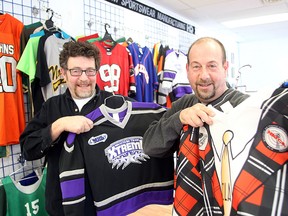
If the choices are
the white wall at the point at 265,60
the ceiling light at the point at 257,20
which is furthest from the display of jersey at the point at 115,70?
the white wall at the point at 265,60

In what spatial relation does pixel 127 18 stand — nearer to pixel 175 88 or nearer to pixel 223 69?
pixel 175 88

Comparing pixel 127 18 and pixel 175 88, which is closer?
pixel 175 88

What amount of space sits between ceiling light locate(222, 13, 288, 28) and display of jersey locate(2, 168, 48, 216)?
5632mm

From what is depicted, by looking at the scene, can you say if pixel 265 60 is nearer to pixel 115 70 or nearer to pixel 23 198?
pixel 115 70

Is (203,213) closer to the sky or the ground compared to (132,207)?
closer to the sky

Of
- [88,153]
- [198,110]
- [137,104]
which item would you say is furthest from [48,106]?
[198,110]

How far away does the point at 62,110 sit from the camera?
1.58 metres

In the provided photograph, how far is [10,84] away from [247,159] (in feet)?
6.42

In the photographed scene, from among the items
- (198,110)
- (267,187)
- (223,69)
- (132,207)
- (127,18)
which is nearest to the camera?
(267,187)

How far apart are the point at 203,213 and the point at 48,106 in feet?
3.61

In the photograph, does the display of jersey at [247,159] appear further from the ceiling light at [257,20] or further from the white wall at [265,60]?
the white wall at [265,60]

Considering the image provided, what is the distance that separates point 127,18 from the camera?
3789 mm

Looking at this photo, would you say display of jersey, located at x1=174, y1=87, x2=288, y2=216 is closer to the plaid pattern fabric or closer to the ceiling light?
the plaid pattern fabric

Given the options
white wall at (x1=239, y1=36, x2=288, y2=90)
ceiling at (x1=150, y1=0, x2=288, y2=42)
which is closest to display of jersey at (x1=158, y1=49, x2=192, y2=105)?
ceiling at (x1=150, y1=0, x2=288, y2=42)
